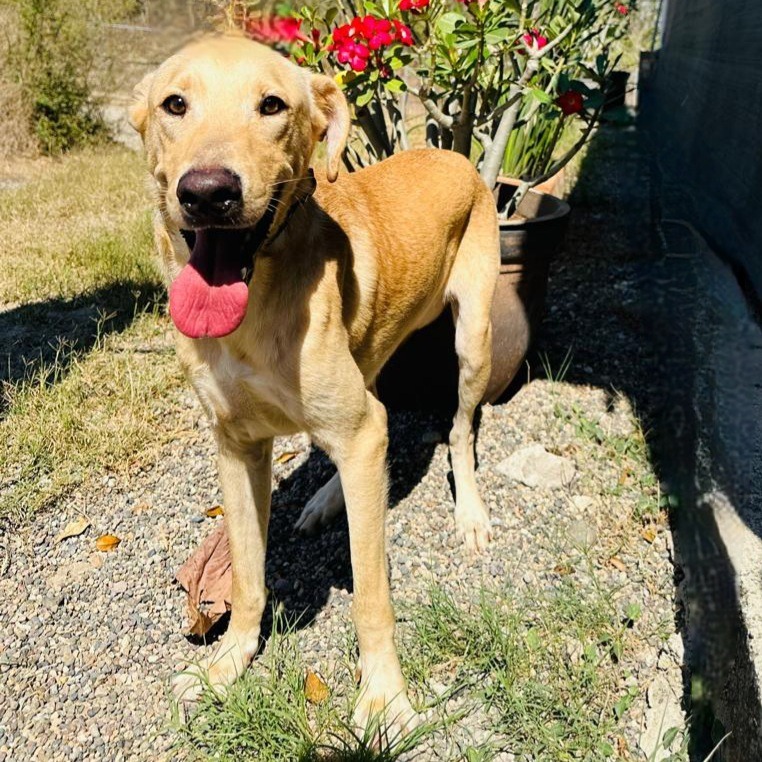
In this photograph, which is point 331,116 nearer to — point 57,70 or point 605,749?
point 605,749

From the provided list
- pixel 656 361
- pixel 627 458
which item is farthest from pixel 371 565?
pixel 656 361

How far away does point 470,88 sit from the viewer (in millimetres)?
3529

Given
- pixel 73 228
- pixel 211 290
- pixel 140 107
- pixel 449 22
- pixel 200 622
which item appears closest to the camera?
pixel 211 290

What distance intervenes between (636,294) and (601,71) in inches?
70.7

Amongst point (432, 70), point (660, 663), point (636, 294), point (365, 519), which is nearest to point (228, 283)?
point (365, 519)

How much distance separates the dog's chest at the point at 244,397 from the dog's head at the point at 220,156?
27 centimetres

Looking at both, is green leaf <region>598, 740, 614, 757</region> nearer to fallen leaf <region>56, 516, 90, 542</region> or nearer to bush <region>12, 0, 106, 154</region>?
fallen leaf <region>56, 516, 90, 542</region>

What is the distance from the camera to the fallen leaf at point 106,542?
2822 mm

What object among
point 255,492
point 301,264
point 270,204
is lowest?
point 255,492

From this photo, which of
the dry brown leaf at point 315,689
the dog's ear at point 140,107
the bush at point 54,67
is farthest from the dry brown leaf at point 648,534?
the bush at point 54,67

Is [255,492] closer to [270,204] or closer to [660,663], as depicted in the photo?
[270,204]

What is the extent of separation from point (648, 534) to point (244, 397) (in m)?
1.81

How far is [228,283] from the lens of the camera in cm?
175

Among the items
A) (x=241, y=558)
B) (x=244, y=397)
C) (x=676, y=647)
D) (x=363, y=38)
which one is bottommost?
(x=676, y=647)
